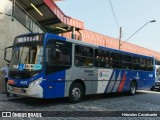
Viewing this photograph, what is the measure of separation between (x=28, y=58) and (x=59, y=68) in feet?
4.36

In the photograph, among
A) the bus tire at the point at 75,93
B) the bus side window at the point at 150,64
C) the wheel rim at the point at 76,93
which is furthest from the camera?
the bus side window at the point at 150,64

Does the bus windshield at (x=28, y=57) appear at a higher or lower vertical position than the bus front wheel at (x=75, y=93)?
higher

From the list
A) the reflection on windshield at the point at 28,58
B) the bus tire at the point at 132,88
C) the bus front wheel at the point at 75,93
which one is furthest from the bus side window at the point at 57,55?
the bus tire at the point at 132,88

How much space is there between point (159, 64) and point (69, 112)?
95.4 ft

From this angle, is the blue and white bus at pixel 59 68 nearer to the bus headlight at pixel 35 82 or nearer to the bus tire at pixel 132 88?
the bus headlight at pixel 35 82

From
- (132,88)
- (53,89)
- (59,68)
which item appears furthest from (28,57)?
(132,88)

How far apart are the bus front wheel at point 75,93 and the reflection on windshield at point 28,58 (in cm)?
216

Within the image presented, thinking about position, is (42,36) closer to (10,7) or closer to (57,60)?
(57,60)

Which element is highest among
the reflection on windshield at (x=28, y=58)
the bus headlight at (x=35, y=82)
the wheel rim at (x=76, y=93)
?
the reflection on windshield at (x=28, y=58)

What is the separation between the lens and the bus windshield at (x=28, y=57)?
10.5 metres

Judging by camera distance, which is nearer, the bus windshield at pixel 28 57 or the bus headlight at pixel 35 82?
the bus headlight at pixel 35 82

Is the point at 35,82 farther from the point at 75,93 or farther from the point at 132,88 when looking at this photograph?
the point at 132,88

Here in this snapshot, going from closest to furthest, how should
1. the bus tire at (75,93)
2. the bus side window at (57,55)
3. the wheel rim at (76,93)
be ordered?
the bus side window at (57,55)
the bus tire at (75,93)
the wheel rim at (76,93)

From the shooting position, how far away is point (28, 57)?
10.8 meters
